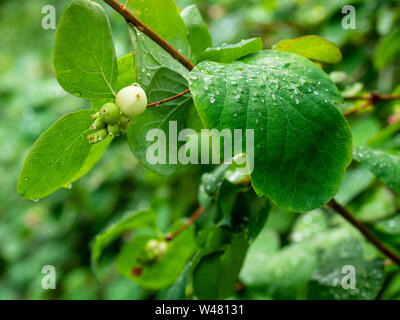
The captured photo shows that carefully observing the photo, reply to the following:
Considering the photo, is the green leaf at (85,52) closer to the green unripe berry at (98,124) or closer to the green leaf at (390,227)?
the green unripe berry at (98,124)

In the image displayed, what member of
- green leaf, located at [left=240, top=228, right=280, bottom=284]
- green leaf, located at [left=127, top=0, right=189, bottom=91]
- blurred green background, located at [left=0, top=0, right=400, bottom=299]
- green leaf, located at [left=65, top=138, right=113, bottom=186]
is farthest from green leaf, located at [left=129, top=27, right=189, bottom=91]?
blurred green background, located at [left=0, top=0, right=400, bottom=299]
